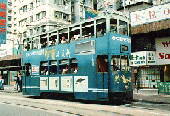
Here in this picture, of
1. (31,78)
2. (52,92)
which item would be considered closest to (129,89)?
(52,92)

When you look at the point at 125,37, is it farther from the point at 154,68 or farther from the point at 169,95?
the point at 154,68

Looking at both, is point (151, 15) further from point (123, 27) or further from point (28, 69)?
point (28, 69)

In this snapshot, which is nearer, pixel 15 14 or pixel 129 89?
pixel 129 89

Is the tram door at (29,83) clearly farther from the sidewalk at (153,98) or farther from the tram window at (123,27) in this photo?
the tram window at (123,27)

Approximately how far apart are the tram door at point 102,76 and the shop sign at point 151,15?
32.9 ft

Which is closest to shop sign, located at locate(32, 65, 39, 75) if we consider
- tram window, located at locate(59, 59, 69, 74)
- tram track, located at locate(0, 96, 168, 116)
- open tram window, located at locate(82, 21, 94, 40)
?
tram window, located at locate(59, 59, 69, 74)

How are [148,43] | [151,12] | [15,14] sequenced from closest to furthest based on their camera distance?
1. [151,12]
2. [148,43]
3. [15,14]

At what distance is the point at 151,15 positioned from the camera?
20984mm

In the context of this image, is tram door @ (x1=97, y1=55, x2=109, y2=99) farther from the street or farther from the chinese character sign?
the chinese character sign

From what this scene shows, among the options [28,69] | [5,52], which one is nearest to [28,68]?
[28,69]

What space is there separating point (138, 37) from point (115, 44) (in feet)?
38.8

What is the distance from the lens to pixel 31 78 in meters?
17.8

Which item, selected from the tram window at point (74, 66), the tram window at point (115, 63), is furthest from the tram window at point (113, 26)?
the tram window at point (74, 66)

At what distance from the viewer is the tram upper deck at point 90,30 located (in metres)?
12.6
